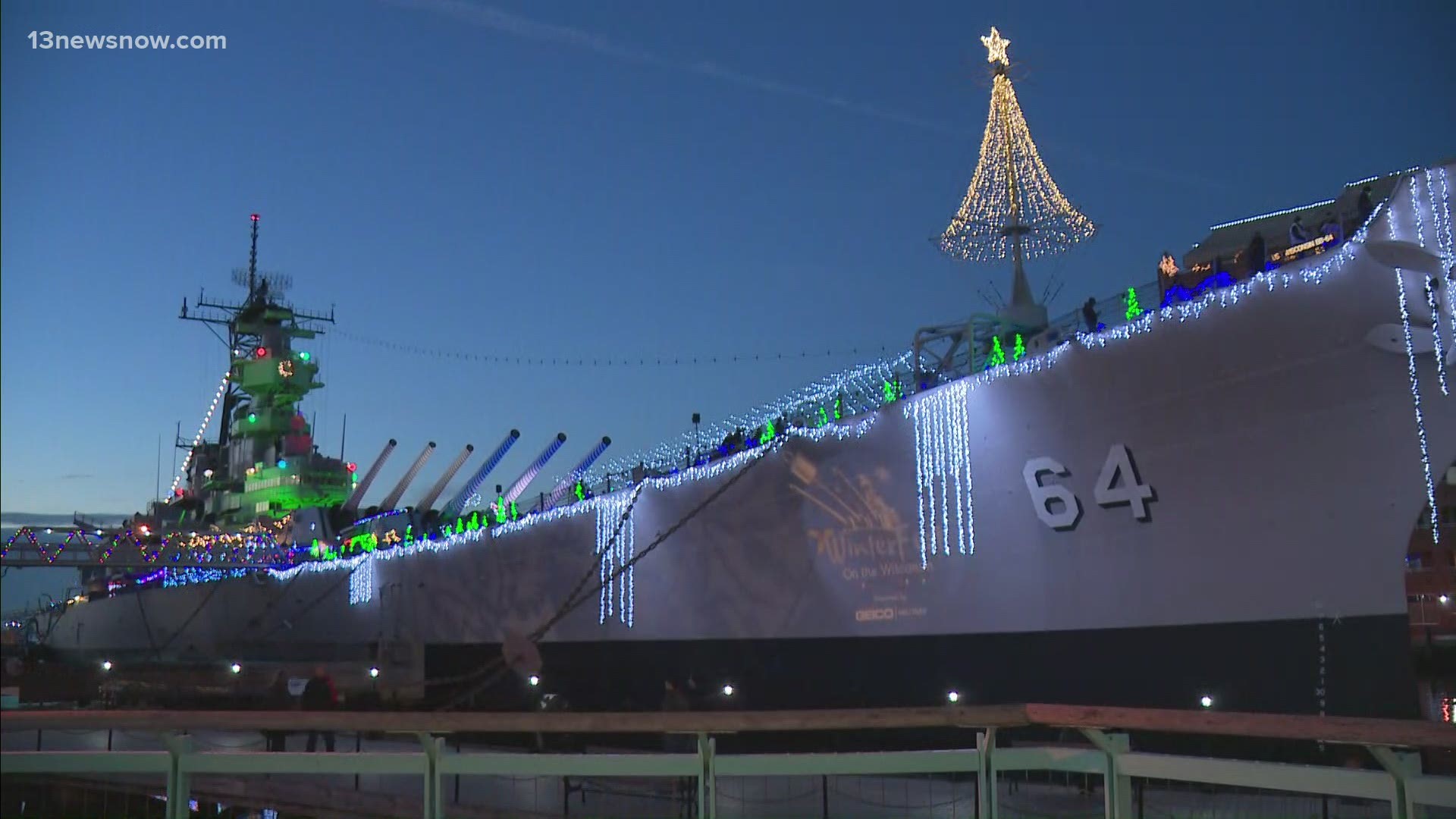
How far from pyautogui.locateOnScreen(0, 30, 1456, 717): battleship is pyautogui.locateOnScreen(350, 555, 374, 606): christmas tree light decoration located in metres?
4.36

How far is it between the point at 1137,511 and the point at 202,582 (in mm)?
32814

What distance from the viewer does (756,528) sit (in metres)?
19.9

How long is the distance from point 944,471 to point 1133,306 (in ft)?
11.7

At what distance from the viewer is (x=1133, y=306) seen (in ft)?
48.1

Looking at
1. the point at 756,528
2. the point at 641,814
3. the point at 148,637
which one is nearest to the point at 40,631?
the point at 148,637

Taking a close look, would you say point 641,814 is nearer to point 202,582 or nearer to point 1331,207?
point 1331,207

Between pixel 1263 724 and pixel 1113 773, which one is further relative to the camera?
pixel 1113 773

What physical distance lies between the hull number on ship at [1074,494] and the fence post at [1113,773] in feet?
33.0

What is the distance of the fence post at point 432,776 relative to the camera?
15.6ft

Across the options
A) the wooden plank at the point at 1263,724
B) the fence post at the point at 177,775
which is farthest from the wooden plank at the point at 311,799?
the wooden plank at the point at 1263,724

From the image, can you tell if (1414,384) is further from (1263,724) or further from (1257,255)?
(1263,724)

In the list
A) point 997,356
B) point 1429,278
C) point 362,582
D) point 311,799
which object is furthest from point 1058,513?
point 362,582

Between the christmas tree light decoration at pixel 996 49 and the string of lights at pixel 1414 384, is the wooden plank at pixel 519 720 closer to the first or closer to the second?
the string of lights at pixel 1414 384

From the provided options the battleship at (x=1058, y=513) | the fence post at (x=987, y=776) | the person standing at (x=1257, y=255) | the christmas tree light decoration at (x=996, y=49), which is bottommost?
the fence post at (x=987, y=776)
